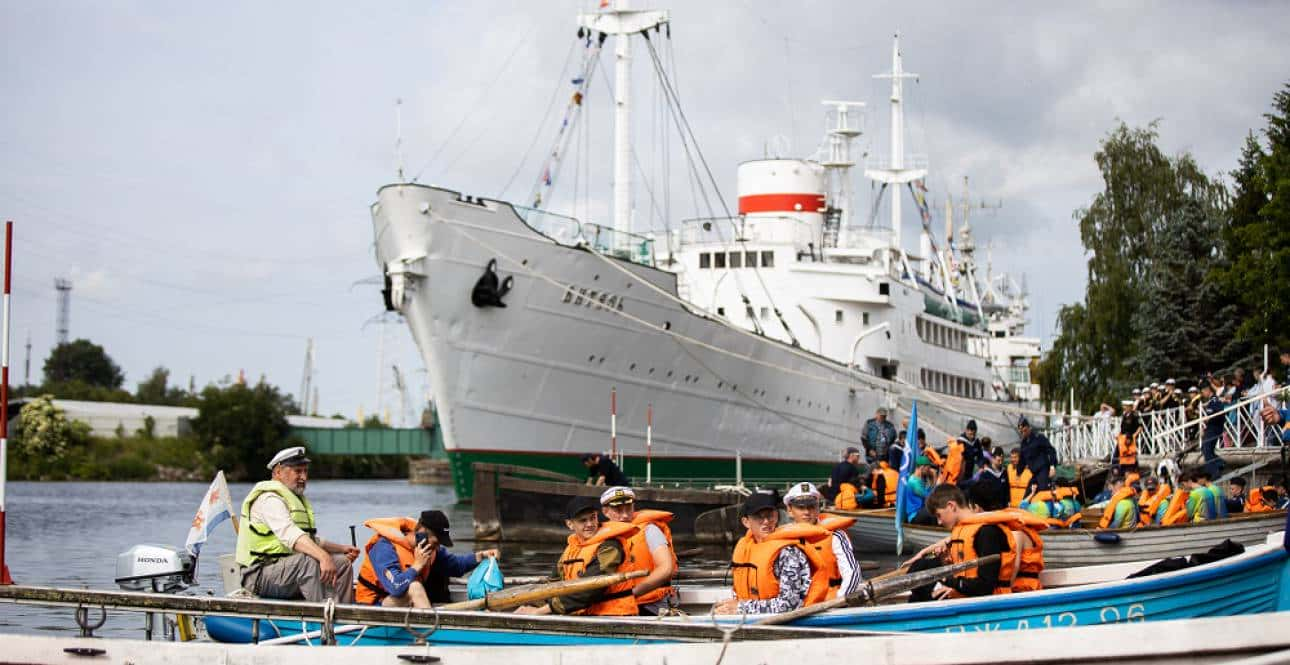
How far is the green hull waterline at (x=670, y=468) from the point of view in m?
32.1

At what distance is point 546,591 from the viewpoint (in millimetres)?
8969

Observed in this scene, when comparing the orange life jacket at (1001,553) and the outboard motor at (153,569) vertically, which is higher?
the orange life jacket at (1001,553)

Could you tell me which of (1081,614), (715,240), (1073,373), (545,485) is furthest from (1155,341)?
(1081,614)

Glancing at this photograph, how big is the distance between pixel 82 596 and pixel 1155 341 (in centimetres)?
3384

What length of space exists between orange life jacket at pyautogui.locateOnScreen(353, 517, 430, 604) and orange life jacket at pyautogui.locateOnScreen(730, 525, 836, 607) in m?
2.26

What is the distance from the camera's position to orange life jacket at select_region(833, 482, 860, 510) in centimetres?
2097

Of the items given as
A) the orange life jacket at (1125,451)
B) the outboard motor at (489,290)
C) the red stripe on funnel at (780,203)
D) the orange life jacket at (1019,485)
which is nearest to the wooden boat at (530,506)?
the orange life jacket at (1019,485)

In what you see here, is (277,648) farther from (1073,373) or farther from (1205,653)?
(1073,373)

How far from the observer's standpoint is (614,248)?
32.8 meters

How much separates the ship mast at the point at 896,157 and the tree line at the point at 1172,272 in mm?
6524

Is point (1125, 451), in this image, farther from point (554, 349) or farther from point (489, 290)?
point (489, 290)

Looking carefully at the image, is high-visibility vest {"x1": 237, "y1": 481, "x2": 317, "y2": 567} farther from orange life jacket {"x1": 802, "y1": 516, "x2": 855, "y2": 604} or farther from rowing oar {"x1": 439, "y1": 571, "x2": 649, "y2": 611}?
orange life jacket {"x1": 802, "y1": 516, "x2": 855, "y2": 604}

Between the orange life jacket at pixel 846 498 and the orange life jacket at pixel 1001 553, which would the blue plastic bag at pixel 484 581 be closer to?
the orange life jacket at pixel 1001 553

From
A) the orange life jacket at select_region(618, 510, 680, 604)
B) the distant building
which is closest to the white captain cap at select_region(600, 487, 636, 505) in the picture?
the orange life jacket at select_region(618, 510, 680, 604)
